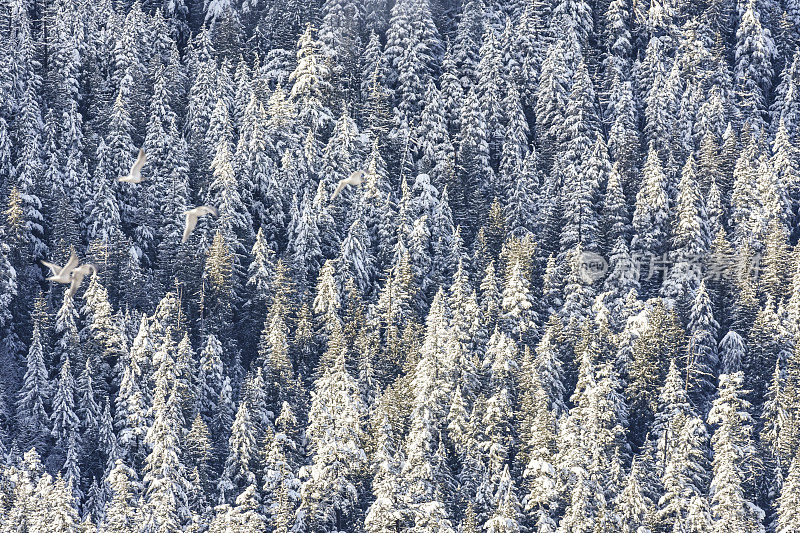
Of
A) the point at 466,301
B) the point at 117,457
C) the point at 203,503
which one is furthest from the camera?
the point at 466,301

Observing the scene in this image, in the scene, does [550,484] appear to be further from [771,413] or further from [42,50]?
[42,50]

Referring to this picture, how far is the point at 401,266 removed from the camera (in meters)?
82.5

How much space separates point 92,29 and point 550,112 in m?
33.6

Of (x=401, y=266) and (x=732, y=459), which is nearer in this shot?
(x=732, y=459)

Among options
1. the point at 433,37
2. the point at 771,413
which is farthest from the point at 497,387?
the point at 433,37

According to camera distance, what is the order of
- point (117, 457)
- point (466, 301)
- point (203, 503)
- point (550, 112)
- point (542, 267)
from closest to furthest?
point (203, 503)
point (117, 457)
point (466, 301)
point (542, 267)
point (550, 112)

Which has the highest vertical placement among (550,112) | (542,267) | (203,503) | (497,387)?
(550,112)

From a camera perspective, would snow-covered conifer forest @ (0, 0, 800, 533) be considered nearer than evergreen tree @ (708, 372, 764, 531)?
No

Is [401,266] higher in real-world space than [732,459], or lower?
higher

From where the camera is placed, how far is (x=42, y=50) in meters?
104

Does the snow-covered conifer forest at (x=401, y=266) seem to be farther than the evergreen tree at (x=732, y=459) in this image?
Yes

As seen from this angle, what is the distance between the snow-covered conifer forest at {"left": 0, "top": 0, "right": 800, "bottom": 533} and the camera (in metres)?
67.0

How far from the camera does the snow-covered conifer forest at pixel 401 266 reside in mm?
67000

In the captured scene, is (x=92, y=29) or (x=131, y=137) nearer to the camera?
(x=131, y=137)
